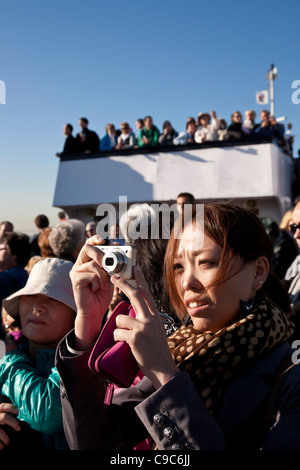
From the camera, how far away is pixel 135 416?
150cm

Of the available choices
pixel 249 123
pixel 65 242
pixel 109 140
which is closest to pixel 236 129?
pixel 249 123

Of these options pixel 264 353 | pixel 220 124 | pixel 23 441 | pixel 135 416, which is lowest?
pixel 23 441

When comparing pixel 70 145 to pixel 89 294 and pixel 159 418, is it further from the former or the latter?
pixel 159 418

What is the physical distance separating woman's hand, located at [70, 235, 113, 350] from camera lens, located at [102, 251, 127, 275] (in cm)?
11

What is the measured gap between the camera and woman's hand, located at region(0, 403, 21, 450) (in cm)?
167

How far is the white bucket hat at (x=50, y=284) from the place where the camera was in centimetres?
208

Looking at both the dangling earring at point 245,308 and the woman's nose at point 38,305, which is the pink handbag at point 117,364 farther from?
the woman's nose at point 38,305

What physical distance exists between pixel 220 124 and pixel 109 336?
1052 cm

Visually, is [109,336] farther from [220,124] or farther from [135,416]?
[220,124]

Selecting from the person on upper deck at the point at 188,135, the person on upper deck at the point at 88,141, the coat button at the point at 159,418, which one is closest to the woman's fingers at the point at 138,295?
the coat button at the point at 159,418

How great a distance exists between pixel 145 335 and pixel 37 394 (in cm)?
89

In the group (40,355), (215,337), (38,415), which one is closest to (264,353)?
(215,337)

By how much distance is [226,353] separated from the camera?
51.4 inches

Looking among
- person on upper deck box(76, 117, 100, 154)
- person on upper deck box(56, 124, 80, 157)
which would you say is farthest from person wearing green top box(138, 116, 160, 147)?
person on upper deck box(56, 124, 80, 157)
